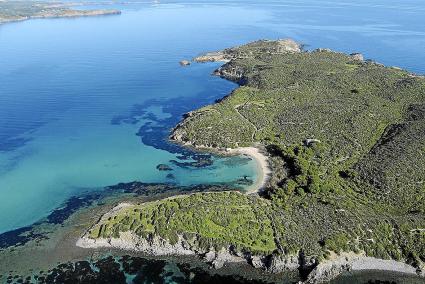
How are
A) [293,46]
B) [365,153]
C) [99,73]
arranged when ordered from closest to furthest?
1. [365,153]
2. [99,73]
3. [293,46]

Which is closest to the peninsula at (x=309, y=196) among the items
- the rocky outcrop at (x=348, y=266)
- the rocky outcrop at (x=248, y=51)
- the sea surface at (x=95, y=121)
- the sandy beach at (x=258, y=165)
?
the rocky outcrop at (x=348, y=266)

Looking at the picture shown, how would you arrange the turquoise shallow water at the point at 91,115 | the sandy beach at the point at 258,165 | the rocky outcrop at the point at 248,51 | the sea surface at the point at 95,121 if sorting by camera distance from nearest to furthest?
the sandy beach at the point at 258,165, the sea surface at the point at 95,121, the turquoise shallow water at the point at 91,115, the rocky outcrop at the point at 248,51

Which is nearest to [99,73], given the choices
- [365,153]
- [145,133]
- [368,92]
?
[145,133]

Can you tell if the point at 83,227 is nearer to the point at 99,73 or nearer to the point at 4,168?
the point at 4,168

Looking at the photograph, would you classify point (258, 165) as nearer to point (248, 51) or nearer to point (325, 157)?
point (325, 157)

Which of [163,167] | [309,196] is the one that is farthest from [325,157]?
[163,167]

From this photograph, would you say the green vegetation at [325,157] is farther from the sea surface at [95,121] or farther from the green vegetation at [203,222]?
the sea surface at [95,121]

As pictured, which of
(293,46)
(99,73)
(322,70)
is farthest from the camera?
(293,46)
